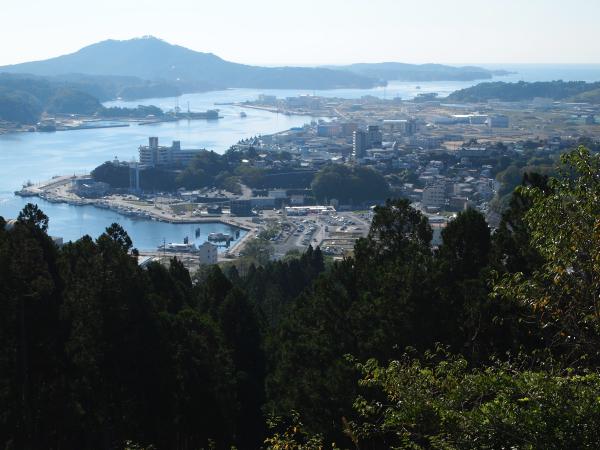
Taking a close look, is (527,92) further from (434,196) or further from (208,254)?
(208,254)

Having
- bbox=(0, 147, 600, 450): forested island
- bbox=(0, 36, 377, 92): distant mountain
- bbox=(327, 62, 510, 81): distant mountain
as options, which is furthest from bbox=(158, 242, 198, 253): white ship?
bbox=(327, 62, 510, 81): distant mountain

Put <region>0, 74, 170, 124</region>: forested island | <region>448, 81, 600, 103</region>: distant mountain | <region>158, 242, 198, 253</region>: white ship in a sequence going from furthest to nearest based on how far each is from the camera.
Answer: <region>448, 81, 600, 103</region>: distant mountain
<region>0, 74, 170, 124</region>: forested island
<region>158, 242, 198, 253</region>: white ship

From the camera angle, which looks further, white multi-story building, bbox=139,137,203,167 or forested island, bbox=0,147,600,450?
white multi-story building, bbox=139,137,203,167

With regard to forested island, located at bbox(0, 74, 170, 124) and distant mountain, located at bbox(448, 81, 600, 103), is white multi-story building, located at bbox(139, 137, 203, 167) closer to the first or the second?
forested island, located at bbox(0, 74, 170, 124)

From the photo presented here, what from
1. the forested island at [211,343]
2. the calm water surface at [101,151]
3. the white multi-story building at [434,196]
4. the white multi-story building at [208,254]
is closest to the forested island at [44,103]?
the calm water surface at [101,151]

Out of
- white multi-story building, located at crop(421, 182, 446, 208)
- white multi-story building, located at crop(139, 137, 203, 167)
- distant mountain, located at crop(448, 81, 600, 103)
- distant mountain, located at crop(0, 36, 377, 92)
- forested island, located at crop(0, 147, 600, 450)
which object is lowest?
white multi-story building, located at crop(421, 182, 446, 208)

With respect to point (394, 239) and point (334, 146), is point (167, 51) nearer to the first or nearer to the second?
point (334, 146)

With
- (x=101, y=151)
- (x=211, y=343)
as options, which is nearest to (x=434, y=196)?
(x=211, y=343)

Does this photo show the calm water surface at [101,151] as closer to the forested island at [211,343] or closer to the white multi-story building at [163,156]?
the white multi-story building at [163,156]
